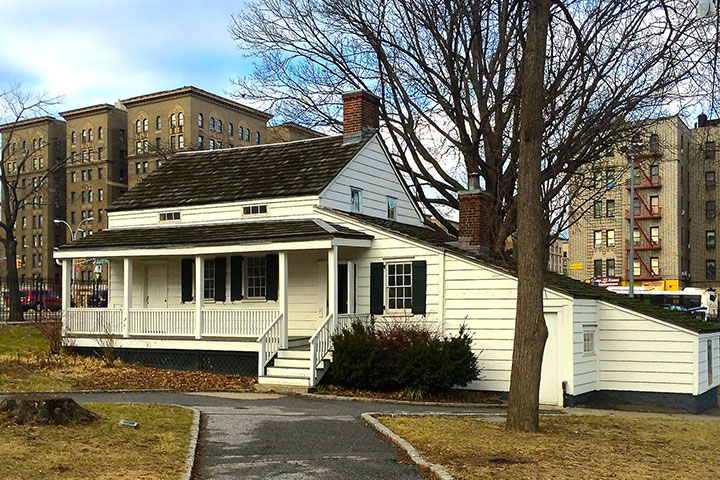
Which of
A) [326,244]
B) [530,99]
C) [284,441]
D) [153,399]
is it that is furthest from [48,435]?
[326,244]

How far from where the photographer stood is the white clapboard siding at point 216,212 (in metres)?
21.6

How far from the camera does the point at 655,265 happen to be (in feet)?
224

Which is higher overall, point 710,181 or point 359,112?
point 710,181

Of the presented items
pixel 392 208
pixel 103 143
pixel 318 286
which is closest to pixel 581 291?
pixel 318 286

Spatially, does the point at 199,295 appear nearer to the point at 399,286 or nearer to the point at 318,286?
the point at 318,286

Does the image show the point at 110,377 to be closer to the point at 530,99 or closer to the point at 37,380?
the point at 37,380

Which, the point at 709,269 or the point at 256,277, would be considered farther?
the point at 709,269

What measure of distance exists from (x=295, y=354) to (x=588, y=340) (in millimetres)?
7135

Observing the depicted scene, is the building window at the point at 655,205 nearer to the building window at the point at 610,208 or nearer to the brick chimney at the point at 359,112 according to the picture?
the building window at the point at 610,208

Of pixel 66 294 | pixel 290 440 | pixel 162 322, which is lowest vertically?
pixel 290 440

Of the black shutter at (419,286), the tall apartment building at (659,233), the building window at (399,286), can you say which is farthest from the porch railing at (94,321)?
the tall apartment building at (659,233)

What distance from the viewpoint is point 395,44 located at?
86.4 ft

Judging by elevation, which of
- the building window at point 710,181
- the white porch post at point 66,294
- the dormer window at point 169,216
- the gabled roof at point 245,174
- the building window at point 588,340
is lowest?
the building window at point 588,340

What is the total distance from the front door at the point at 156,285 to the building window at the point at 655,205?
178 ft
